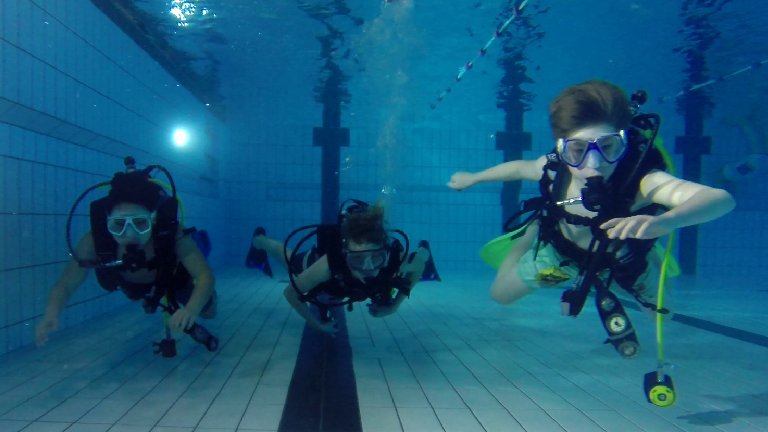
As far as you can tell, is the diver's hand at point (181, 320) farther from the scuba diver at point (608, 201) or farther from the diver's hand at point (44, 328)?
the scuba diver at point (608, 201)

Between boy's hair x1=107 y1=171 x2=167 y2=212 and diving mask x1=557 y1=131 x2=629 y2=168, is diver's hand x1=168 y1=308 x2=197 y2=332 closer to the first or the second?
boy's hair x1=107 y1=171 x2=167 y2=212

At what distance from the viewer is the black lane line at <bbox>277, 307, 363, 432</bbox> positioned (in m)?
2.97

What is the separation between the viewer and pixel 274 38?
9.93m

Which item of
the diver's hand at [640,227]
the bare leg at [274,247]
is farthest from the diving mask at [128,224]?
the diver's hand at [640,227]

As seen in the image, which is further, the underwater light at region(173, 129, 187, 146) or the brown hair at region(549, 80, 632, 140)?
the underwater light at region(173, 129, 187, 146)

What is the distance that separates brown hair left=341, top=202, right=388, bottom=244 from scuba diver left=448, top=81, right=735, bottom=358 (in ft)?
3.07

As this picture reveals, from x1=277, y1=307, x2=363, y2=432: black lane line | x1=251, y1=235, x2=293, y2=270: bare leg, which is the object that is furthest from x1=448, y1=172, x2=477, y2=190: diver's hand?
x1=251, y1=235, x2=293, y2=270: bare leg

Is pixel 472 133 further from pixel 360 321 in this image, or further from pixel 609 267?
pixel 609 267

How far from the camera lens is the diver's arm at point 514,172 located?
351cm

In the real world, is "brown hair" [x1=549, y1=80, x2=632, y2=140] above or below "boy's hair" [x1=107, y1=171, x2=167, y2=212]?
above

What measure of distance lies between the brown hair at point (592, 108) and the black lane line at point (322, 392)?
7.62 ft

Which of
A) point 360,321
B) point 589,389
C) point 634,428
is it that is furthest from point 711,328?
point 360,321

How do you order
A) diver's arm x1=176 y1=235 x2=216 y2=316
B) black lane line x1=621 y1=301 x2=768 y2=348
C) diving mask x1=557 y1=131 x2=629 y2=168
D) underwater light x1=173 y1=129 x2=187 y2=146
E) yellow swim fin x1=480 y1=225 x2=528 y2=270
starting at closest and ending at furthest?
diving mask x1=557 y1=131 x2=629 y2=168 → diver's arm x1=176 y1=235 x2=216 y2=316 → yellow swim fin x1=480 y1=225 x2=528 y2=270 → black lane line x1=621 y1=301 x2=768 y2=348 → underwater light x1=173 y1=129 x2=187 y2=146

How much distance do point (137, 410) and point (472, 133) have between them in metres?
14.5
